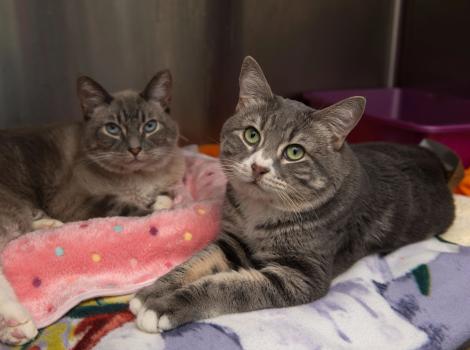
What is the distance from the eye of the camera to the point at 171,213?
6.51ft

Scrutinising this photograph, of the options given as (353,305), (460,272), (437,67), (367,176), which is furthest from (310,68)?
(353,305)

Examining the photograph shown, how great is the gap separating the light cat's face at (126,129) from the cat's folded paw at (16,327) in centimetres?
89

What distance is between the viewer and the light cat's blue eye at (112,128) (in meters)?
2.23

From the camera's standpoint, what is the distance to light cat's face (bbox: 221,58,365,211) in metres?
1.55

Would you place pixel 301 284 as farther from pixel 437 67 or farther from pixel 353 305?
pixel 437 67

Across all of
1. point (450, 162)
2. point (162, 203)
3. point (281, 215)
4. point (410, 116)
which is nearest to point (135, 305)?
point (281, 215)

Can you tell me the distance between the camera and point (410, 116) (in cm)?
352

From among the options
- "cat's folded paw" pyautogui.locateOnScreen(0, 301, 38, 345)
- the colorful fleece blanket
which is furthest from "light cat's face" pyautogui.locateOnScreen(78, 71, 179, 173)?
"cat's folded paw" pyautogui.locateOnScreen(0, 301, 38, 345)

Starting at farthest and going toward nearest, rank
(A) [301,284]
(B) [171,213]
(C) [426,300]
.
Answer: (B) [171,213]
(C) [426,300]
(A) [301,284]

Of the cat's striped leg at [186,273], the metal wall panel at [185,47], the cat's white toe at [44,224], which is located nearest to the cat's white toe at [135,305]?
the cat's striped leg at [186,273]

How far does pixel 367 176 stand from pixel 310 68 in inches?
70.2

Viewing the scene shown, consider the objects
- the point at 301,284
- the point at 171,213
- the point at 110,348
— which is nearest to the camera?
the point at 110,348

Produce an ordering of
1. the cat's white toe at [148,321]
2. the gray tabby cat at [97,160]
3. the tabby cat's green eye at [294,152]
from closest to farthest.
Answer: the cat's white toe at [148,321] < the tabby cat's green eye at [294,152] < the gray tabby cat at [97,160]

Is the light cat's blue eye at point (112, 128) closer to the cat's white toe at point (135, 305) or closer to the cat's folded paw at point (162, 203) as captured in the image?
the cat's folded paw at point (162, 203)
